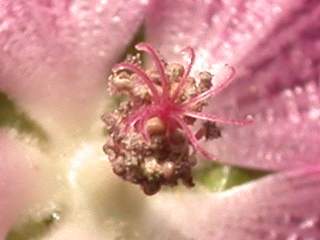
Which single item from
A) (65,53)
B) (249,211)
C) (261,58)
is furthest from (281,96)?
(65,53)

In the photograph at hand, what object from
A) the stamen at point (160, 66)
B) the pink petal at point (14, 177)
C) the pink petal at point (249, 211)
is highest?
the stamen at point (160, 66)

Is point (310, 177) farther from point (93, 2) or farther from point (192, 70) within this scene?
point (93, 2)

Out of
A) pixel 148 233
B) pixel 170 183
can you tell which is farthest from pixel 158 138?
pixel 148 233

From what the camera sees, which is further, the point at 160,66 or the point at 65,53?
the point at 65,53

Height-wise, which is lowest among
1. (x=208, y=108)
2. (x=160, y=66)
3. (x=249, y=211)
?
(x=249, y=211)

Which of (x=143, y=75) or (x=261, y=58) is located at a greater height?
(x=143, y=75)

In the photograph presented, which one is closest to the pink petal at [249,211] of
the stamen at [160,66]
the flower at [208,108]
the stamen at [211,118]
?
the flower at [208,108]

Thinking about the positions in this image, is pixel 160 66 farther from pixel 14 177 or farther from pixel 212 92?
pixel 14 177

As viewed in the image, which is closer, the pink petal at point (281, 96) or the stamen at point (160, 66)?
the stamen at point (160, 66)

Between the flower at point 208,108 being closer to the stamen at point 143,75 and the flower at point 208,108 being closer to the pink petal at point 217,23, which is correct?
the pink petal at point 217,23
